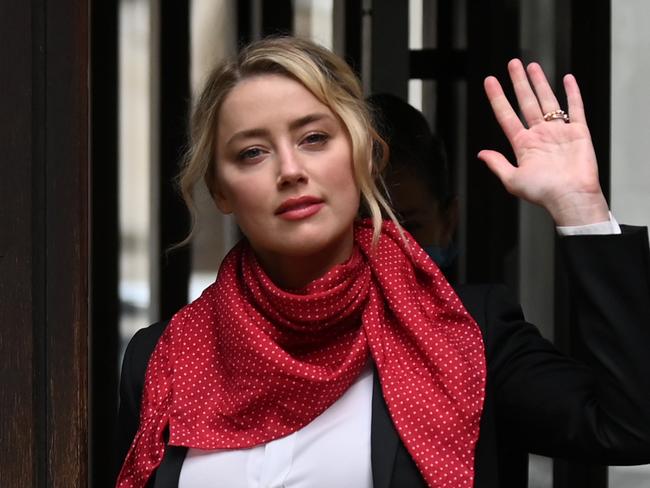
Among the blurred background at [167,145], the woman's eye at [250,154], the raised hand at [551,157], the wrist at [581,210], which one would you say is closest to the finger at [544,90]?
the raised hand at [551,157]

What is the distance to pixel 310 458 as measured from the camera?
1703 mm

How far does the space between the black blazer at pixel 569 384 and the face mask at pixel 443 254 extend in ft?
1.85

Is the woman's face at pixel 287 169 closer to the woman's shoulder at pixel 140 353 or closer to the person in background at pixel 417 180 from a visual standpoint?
the woman's shoulder at pixel 140 353

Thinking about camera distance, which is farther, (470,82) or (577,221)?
(470,82)

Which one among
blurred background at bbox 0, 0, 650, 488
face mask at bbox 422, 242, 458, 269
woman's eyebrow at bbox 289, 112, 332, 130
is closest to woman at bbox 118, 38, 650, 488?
woman's eyebrow at bbox 289, 112, 332, 130

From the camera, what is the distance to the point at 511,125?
1683 millimetres

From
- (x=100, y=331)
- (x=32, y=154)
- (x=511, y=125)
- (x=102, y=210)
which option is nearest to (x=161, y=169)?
(x=102, y=210)

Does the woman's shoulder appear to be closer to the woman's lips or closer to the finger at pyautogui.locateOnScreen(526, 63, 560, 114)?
the woman's lips

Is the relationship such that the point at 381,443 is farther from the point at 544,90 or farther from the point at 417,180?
the point at 417,180

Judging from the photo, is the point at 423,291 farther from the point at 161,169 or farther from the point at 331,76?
the point at 161,169

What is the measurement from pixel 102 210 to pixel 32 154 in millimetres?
1292

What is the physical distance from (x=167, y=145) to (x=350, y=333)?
4.80 feet

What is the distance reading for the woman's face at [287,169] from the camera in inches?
67.6

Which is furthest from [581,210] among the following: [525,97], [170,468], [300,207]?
[170,468]
